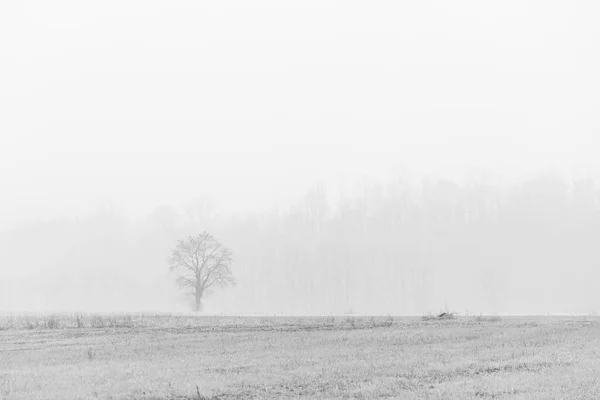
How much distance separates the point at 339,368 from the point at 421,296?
85990mm

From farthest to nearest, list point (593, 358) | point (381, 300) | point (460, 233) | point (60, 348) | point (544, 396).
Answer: point (460, 233) < point (381, 300) < point (60, 348) < point (593, 358) < point (544, 396)

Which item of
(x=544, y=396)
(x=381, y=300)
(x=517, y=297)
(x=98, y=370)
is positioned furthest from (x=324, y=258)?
(x=544, y=396)

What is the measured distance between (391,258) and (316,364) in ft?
303

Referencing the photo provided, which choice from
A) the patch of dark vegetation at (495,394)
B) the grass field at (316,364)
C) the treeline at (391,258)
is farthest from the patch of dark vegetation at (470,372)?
the treeline at (391,258)

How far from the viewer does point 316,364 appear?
85.2 ft

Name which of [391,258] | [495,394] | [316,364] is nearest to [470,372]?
[495,394]

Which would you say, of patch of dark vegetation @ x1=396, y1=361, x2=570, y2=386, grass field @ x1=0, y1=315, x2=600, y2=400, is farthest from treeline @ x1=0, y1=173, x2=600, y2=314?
patch of dark vegetation @ x1=396, y1=361, x2=570, y2=386

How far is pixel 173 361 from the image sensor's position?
2870cm

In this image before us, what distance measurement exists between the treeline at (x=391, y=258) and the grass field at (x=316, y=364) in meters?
60.2

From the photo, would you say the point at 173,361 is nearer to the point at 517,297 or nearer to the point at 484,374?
the point at 484,374

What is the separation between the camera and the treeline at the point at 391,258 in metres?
106

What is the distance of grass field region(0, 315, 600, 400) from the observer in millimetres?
20047

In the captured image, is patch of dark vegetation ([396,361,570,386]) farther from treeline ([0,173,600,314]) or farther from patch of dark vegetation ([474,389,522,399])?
treeline ([0,173,600,314])

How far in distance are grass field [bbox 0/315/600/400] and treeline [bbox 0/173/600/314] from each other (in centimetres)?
6025
